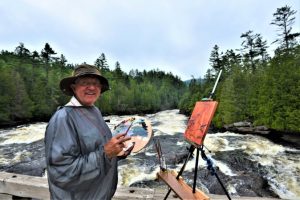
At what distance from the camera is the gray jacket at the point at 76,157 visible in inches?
68.0

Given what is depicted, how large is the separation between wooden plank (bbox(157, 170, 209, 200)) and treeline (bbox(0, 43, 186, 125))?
39063 mm

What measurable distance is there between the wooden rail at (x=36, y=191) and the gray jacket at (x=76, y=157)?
115 cm

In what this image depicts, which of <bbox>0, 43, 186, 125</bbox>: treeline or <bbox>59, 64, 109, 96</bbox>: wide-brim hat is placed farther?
<bbox>0, 43, 186, 125</bbox>: treeline

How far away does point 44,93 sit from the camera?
163 ft

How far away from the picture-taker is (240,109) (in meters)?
31.4

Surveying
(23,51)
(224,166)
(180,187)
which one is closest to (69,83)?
(180,187)

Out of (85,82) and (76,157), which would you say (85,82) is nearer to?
(85,82)

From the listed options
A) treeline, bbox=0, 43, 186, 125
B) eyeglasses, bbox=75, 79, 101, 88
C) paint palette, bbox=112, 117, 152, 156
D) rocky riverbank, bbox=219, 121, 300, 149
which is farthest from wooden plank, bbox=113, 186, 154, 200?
treeline, bbox=0, 43, 186, 125

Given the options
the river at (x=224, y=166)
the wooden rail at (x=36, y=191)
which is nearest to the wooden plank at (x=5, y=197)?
the wooden rail at (x=36, y=191)

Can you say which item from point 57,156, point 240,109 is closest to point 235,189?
point 57,156

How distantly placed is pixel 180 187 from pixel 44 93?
5172 centimetres

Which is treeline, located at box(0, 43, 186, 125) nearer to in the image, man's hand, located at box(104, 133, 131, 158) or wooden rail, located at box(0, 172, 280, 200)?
wooden rail, located at box(0, 172, 280, 200)

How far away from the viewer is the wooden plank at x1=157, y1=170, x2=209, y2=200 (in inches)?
104

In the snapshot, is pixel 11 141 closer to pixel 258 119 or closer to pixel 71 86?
pixel 71 86
